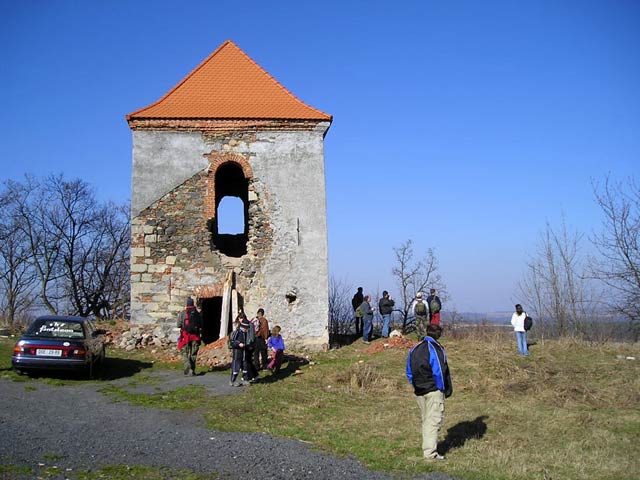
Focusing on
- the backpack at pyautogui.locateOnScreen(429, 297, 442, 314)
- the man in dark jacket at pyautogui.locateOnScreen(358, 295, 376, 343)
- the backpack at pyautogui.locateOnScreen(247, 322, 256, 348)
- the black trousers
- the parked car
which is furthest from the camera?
the man in dark jacket at pyautogui.locateOnScreen(358, 295, 376, 343)

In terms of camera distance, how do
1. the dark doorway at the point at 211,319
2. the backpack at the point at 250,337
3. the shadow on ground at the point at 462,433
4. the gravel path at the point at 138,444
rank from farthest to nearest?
the dark doorway at the point at 211,319 → the backpack at the point at 250,337 → the shadow on ground at the point at 462,433 → the gravel path at the point at 138,444

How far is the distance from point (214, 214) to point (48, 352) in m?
6.58

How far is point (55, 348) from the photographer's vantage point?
12.1m

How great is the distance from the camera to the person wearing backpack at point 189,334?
13484 mm

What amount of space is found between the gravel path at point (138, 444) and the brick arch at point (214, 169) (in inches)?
308

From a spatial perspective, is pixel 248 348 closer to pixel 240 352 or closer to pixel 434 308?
pixel 240 352

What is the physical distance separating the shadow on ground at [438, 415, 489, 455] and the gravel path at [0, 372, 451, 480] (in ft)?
5.46

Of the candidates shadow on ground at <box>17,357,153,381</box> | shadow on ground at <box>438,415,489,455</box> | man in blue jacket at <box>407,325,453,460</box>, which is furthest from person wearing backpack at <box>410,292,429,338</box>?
man in blue jacket at <box>407,325,453,460</box>

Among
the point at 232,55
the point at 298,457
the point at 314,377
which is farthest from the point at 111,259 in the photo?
the point at 298,457

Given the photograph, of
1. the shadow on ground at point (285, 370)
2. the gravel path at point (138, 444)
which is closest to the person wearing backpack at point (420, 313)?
the shadow on ground at point (285, 370)

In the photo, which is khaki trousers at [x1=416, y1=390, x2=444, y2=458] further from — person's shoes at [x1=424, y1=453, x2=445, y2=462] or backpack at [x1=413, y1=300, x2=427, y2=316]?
backpack at [x1=413, y1=300, x2=427, y2=316]

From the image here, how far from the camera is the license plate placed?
12.0m

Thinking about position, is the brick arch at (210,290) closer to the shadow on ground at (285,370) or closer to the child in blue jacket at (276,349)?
the shadow on ground at (285,370)

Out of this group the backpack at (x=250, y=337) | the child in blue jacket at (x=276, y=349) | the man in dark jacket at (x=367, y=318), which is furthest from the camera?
the man in dark jacket at (x=367, y=318)
